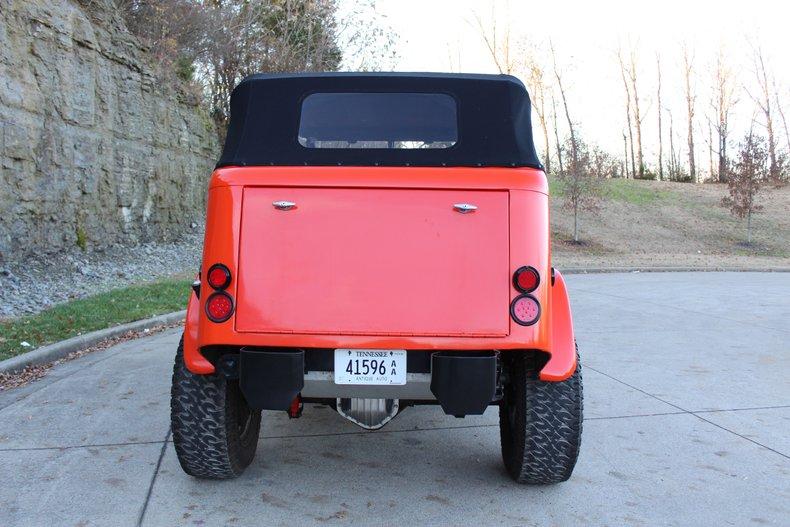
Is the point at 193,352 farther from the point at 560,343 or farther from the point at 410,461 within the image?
the point at 560,343

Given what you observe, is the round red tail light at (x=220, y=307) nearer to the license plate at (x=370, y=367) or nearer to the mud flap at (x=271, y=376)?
the mud flap at (x=271, y=376)

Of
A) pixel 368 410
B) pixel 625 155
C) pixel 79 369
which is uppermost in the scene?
pixel 625 155

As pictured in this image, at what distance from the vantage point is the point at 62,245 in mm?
12703

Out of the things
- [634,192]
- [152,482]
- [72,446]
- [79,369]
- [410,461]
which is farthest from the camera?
[634,192]

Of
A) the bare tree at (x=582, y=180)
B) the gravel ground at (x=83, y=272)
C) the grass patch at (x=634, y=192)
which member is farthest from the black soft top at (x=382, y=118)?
the grass patch at (x=634, y=192)

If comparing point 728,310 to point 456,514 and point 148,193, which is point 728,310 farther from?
point 148,193

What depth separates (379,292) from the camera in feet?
11.0

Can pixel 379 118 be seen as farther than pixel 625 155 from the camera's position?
No

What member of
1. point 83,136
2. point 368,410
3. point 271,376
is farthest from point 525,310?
point 83,136

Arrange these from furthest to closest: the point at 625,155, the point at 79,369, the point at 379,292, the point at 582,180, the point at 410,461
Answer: the point at 625,155
the point at 582,180
the point at 79,369
the point at 410,461
the point at 379,292

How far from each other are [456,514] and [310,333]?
1104mm

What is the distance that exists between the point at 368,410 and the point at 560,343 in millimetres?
990

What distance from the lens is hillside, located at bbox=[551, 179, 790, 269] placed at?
23.6m

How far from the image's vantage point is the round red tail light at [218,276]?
3.32 m
